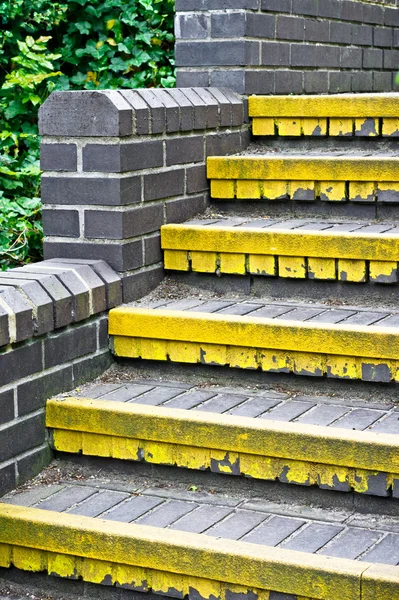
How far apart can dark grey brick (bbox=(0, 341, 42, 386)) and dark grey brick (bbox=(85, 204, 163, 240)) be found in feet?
2.03

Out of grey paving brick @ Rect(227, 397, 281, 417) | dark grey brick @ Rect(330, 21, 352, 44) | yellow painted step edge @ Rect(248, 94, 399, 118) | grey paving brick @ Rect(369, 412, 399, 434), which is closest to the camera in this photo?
grey paving brick @ Rect(369, 412, 399, 434)

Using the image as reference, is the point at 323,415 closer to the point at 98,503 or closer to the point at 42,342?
the point at 98,503

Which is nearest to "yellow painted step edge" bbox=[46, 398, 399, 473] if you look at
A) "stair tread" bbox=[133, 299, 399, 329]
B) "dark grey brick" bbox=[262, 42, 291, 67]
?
"stair tread" bbox=[133, 299, 399, 329]

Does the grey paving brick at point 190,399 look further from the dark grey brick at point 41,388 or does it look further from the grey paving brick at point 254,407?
the dark grey brick at point 41,388

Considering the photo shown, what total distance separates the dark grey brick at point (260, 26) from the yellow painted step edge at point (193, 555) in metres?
2.63

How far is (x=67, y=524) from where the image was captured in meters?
2.91

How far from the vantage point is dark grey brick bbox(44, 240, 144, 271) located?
3.74m


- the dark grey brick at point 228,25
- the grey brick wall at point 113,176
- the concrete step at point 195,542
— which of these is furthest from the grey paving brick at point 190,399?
the dark grey brick at point 228,25

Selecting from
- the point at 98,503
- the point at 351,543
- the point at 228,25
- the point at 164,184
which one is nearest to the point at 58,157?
the point at 164,184

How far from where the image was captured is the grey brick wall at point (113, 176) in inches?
144

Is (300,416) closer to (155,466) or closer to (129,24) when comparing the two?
(155,466)

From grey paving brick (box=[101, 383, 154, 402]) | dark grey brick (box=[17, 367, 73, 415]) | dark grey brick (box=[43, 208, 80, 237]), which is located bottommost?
grey paving brick (box=[101, 383, 154, 402])

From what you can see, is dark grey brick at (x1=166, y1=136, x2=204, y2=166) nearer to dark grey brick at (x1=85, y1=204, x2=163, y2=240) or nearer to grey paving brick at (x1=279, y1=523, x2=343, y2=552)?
dark grey brick at (x1=85, y1=204, x2=163, y2=240)

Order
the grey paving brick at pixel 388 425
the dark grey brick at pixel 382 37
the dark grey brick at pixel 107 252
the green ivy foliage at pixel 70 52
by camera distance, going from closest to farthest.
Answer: the grey paving brick at pixel 388 425 < the dark grey brick at pixel 107 252 < the green ivy foliage at pixel 70 52 < the dark grey brick at pixel 382 37
